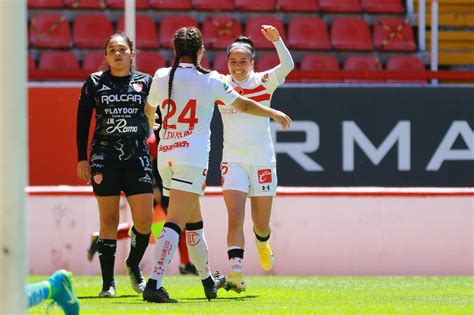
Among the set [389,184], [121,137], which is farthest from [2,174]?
[389,184]

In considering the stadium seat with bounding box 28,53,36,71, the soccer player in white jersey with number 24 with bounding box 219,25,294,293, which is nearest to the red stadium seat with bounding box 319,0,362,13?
the stadium seat with bounding box 28,53,36,71

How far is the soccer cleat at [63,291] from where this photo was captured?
6586 mm

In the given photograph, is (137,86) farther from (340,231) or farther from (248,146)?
(340,231)

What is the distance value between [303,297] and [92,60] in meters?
8.44

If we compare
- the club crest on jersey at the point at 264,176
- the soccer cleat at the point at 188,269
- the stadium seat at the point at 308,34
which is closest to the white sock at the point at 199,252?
the club crest on jersey at the point at 264,176

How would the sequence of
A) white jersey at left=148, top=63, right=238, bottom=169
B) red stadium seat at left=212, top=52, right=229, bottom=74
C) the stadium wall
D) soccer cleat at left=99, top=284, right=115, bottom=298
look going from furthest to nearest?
red stadium seat at left=212, top=52, right=229, bottom=74, the stadium wall, soccer cleat at left=99, top=284, right=115, bottom=298, white jersey at left=148, top=63, right=238, bottom=169

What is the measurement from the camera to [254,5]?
712 inches

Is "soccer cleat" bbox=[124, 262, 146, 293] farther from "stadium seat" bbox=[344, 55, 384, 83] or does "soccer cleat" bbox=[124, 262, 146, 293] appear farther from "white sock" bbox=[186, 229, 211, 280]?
"stadium seat" bbox=[344, 55, 384, 83]

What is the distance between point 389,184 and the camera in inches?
591

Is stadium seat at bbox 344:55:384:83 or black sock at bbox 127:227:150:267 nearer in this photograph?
black sock at bbox 127:227:150:267

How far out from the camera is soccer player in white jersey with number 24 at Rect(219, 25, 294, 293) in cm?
969

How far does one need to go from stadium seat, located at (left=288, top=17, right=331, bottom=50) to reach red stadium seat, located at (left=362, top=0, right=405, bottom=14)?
31.7 inches

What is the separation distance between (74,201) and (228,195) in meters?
3.46

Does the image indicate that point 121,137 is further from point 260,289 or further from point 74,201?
point 74,201
